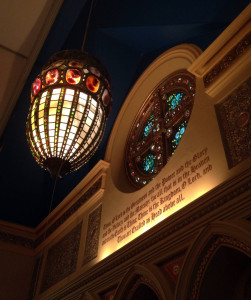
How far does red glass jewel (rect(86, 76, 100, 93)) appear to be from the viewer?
2.94m

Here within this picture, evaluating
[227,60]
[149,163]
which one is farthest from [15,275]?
[227,60]

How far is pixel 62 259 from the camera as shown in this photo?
5832mm

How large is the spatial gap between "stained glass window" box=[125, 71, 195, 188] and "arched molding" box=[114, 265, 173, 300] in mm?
1259

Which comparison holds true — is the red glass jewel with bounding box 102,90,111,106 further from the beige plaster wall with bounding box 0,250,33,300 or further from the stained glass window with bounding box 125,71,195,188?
the beige plaster wall with bounding box 0,250,33,300

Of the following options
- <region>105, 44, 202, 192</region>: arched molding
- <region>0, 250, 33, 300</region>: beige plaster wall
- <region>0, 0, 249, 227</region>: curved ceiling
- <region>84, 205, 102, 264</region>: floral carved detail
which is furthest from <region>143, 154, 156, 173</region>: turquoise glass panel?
<region>0, 250, 33, 300</region>: beige plaster wall

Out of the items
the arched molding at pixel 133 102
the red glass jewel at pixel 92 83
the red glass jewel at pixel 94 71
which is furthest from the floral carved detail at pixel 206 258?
the arched molding at pixel 133 102

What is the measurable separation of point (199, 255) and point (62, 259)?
3555 millimetres

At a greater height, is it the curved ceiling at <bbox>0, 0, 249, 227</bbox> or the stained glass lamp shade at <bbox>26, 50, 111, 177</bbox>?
the curved ceiling at <bbox>0, 0, 249, 227</bbox>

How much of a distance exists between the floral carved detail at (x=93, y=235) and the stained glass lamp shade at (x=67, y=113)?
2.29 metres

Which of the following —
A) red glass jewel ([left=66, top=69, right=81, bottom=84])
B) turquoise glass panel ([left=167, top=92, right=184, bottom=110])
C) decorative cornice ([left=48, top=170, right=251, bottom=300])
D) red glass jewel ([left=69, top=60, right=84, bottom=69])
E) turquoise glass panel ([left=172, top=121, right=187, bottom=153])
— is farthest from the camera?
turquoise glass panel ([left=167, top=92, right=184, bottom=110])

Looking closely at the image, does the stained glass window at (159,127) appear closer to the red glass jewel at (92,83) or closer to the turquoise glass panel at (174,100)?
the turquoise glass panel at (174,100)

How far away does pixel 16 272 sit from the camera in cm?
692

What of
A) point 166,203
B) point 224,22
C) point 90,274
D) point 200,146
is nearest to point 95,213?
point 90,274

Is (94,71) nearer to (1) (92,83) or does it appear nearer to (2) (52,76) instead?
(1) (92,83)
